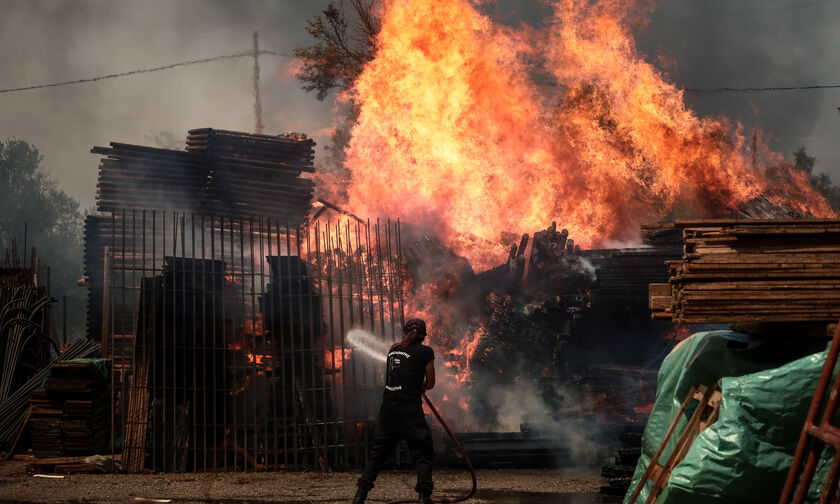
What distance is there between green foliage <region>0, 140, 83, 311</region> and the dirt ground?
47753 mm

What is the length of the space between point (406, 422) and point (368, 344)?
3.34 metres

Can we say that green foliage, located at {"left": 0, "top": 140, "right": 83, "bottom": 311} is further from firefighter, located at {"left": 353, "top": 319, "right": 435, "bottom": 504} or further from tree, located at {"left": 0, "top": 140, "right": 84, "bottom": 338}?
firefighter, located at {"left": 353, "top": 319, "right": 435, "bottom": 504}

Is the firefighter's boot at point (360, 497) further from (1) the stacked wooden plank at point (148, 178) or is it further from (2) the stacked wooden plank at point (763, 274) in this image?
(1) the stacked wooden plank at point (148, 178)

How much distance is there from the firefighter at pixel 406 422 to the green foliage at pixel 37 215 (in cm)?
5083

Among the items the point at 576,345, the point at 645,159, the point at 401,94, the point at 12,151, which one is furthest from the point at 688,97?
the point at 12,151

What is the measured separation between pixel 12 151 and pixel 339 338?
5568cm

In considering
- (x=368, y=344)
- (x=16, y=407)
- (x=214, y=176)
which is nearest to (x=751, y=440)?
(x=368, y=344)

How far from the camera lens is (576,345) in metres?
14.3

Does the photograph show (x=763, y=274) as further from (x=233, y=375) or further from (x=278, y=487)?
(x=233, y=375)

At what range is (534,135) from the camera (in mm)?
22016

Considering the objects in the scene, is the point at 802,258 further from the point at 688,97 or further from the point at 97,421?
the point at 688,97

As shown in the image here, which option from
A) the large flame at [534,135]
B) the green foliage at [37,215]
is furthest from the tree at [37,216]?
the large flame at [534,135]

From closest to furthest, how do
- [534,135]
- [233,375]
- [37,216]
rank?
[233,375], [534,135], [37,216]

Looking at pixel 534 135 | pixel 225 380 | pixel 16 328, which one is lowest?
pixel 225 380
